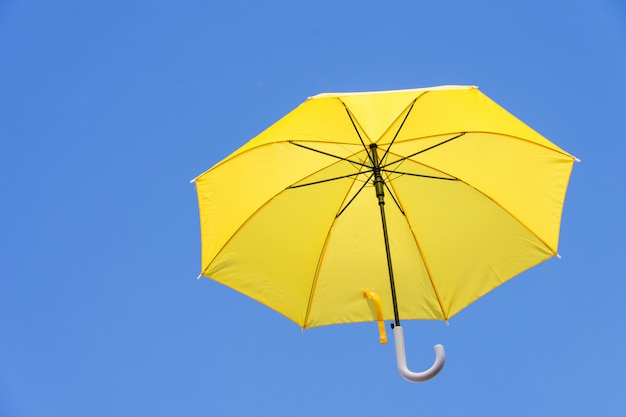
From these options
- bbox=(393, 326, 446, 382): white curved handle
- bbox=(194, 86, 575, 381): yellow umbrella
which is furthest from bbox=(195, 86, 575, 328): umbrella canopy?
bbox=(393, 326, 446, 382): white curved handle

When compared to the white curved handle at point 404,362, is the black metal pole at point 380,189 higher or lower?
higher

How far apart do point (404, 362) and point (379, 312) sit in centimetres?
90

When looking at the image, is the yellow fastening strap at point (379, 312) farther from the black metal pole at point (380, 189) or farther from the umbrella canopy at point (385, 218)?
the black metal pole at point (380, 189)

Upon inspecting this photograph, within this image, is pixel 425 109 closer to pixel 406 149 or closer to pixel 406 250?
pixel 406 149

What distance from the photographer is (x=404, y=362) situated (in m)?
3.95

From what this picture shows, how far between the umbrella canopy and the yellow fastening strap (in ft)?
0.16

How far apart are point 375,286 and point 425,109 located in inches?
59.4

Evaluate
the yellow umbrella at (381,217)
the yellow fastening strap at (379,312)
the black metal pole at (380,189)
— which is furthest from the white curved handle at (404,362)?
the yellow umbrella at (381,217)

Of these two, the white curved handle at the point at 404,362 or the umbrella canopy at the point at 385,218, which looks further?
the umbrella canopy at the point at 385,218

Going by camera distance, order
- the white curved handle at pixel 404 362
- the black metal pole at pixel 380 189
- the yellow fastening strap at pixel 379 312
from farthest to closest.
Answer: the yellow fastening strap at pixel 379 312, the black metal pole at pixel 380 189, the white curved handle at pixel 404 362

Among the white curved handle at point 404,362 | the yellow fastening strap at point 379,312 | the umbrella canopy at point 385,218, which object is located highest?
the umbrella canopy at point 385,218

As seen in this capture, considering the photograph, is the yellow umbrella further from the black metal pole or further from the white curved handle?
the white curved handle

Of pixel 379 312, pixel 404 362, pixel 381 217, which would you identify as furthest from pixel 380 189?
pixel 404 362

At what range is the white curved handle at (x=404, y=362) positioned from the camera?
146 inches
